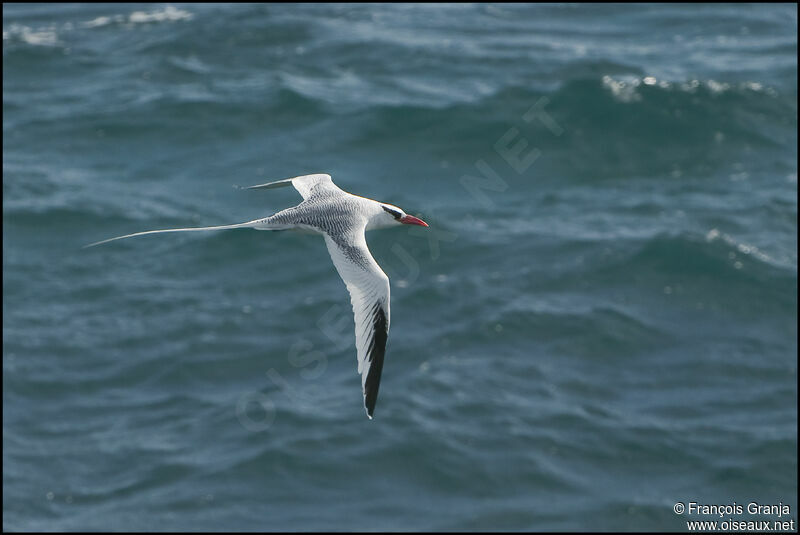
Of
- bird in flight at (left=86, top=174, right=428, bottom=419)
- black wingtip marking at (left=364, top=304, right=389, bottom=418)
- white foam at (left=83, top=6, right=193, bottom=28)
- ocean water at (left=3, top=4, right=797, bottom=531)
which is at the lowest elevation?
ocean water at (left=3, top=4, right=797, bottom=531)

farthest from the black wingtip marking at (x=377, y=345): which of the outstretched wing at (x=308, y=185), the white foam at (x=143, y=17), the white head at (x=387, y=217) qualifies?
the white foam at (x=143, y=17)

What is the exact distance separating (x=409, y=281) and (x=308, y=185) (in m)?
26.0

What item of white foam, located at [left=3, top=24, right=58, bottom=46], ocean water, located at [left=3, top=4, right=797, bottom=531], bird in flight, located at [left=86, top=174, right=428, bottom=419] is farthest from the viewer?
white foam, located at [left=3, top=24, right=58, bottom=46]

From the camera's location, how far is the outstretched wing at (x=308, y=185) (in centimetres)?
1501

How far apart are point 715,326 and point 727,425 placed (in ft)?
15.6

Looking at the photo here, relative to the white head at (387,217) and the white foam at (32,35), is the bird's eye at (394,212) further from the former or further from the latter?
the white foam at (32,35)

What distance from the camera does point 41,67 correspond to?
182 ft

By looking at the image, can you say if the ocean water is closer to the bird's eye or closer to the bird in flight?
the bird's eye

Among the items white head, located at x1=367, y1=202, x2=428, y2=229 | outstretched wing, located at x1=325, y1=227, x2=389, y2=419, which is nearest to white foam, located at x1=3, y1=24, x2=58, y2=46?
white head, located at x1=367, y1=202, x2=428, y2=229

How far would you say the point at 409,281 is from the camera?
41.4 m

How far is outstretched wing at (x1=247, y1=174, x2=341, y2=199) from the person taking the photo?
49.2 feet

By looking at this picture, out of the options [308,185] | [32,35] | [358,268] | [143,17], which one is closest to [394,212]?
[358,268]

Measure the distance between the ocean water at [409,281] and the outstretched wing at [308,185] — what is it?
20185mm

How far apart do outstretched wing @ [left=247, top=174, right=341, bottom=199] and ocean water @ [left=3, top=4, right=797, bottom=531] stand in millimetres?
20185
